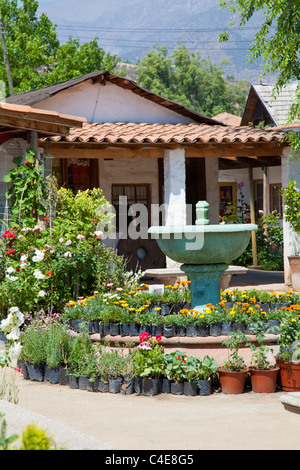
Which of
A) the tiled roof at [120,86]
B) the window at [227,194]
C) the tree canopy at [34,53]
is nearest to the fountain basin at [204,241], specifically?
the tiled roof at [120,86]

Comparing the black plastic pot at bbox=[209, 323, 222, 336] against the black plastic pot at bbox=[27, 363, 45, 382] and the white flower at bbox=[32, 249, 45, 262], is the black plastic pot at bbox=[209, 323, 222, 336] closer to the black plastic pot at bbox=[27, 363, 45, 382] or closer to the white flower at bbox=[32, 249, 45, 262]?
the black plastic pot at bbox=[27, 363, 45, 382]

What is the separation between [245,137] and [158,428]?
7.49m

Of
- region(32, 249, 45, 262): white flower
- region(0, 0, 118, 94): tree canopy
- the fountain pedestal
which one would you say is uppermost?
region(0, 0, 118, 94): tree canopy

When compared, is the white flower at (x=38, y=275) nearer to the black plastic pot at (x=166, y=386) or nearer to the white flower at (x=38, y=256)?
the white flower at (x=38, y=256)

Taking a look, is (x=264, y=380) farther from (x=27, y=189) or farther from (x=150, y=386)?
(x=27, y=189)

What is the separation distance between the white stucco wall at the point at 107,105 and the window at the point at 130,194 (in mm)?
1362

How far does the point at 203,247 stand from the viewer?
663cm

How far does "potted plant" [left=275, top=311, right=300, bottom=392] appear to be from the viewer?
5730mm

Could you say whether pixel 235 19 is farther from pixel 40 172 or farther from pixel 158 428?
pixel 158 428

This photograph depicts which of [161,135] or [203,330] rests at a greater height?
[161,135]

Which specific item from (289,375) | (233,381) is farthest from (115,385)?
(289,375)

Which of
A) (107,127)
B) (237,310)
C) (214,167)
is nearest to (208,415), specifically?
(237,310)

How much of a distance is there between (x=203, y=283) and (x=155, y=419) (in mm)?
2350

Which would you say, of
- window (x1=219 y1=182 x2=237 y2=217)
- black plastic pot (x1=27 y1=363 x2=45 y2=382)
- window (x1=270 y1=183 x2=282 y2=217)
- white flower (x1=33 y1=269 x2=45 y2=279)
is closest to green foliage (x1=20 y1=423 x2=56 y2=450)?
black plastic pot (x1=27 y1=363 x2=45 y2=382)
